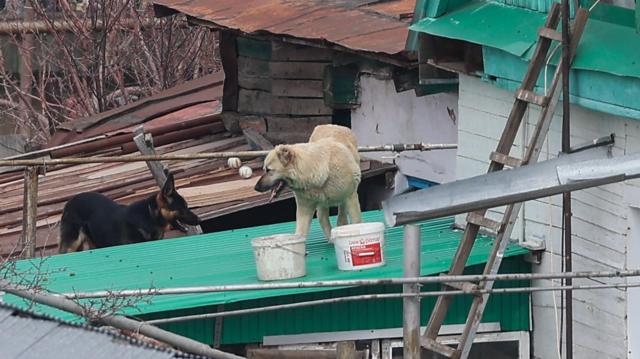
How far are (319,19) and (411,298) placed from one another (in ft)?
19.5

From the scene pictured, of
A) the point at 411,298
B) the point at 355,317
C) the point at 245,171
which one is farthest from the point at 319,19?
the point at 411,298

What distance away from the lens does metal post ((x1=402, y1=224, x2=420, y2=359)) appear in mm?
6746

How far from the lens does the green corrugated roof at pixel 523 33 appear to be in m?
7.62

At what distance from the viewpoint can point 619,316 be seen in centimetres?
827

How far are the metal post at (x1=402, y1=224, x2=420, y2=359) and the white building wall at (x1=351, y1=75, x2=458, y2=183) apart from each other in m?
4.26

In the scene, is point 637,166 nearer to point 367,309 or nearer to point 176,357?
point 176,357

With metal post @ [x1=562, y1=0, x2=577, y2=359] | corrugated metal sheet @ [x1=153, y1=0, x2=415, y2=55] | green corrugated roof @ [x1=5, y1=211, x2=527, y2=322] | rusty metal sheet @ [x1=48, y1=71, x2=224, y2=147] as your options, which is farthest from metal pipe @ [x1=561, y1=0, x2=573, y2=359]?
rusty metal sheet @ [x1=48, y1=71, x2=224, y2=147]

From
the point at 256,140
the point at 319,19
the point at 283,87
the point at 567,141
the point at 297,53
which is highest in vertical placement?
the point at 319,19

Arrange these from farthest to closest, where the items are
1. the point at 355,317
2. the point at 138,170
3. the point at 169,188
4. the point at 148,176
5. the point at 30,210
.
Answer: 1. the point at 138,170
2. the point at 148,176
3. the point at 169,188
4. the point at 30,210
5. the point at 355,317

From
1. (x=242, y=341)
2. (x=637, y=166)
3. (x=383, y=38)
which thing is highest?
(x=383, y=38)

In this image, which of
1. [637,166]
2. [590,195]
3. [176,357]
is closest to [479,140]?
[590,195]

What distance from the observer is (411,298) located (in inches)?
275

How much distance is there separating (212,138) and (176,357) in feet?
35.6

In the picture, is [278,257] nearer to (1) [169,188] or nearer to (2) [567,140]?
(2) [567,140]
